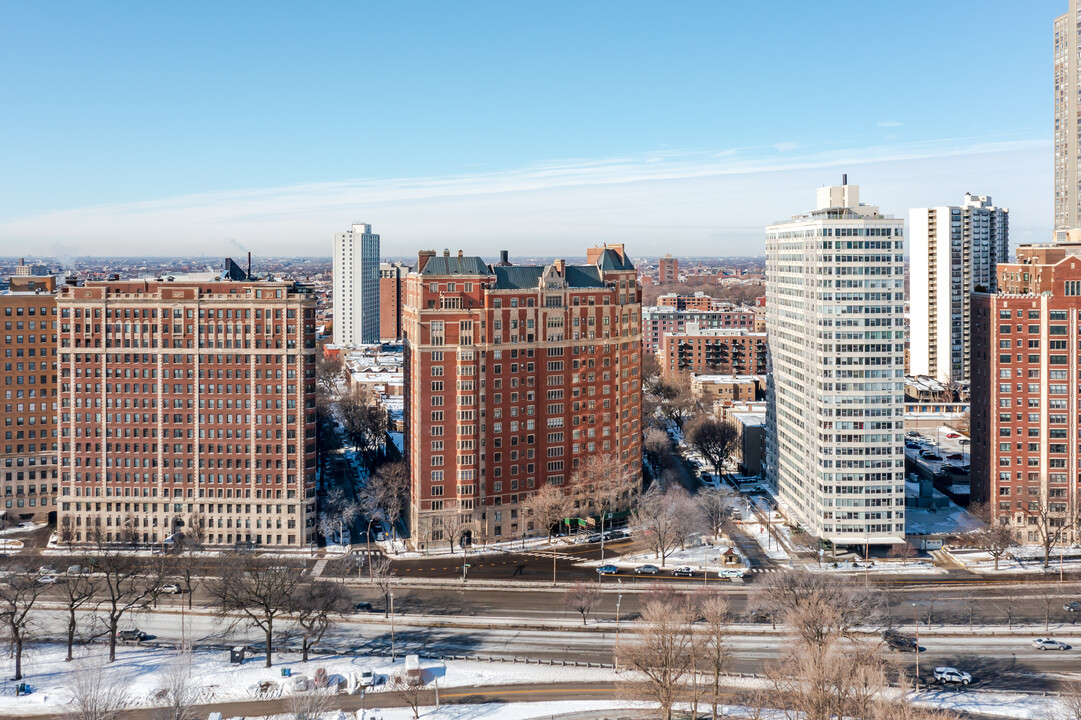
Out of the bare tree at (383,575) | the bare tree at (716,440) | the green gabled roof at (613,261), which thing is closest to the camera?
the bare tree at (383,575)

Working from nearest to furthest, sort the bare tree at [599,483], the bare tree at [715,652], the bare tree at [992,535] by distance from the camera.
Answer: the bare tree at [715,652]
the bare tree at [992,535]
the bare tree at [599,483]

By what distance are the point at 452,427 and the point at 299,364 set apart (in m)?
23.5

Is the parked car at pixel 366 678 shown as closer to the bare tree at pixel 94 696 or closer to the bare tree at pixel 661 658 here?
the bare tree at pixel 94 696

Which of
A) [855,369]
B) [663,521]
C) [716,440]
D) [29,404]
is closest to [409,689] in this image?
[663,521]

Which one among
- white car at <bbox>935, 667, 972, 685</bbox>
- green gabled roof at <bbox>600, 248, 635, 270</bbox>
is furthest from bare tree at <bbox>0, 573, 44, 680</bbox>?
green gabled roof at <bbox>600, 248, 635, 270</bbox>

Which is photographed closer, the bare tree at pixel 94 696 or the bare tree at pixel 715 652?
the bare tree at pixel 94 696

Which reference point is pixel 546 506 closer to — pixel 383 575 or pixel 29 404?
pixel 383 575

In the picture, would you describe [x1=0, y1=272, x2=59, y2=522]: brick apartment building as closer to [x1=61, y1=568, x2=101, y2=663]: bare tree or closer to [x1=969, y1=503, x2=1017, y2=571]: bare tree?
[x1=61, y1=568, x2=101, y2=663]: bare tree

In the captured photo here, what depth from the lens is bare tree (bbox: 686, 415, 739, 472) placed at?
18950cm

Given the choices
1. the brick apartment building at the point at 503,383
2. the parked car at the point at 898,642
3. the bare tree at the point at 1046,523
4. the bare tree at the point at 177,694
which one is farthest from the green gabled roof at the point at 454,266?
the bare tree at the point at 1046,523

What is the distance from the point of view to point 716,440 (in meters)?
191

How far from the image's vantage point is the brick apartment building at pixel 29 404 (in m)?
152

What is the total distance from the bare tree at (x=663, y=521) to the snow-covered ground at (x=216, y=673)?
131 feet

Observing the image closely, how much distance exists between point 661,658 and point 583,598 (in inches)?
1089
